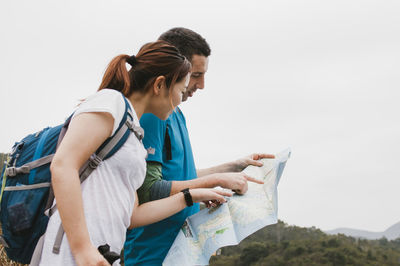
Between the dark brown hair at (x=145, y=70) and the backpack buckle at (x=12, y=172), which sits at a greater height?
the dark brown hair at (x=145, y=70)

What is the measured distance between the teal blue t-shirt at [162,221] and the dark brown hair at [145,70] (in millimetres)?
289

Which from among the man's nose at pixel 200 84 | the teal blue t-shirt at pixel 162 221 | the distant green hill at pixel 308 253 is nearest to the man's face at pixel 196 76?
the man's nose at pixel 200 84

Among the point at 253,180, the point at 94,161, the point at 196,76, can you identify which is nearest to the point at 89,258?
the point at 94,161

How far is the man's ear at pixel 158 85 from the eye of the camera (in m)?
1.62

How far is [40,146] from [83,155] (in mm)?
171

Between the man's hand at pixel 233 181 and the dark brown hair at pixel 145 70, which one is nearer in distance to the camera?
the dark brown hair at pixel 145 70

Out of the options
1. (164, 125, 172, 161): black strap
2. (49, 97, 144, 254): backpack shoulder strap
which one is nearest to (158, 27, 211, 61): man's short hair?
(164, 125, 172, 161): black strap

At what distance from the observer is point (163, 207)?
5.80 feet

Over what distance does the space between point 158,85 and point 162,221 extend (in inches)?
26.3

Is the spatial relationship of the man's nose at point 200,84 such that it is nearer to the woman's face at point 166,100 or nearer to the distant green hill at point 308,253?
the woman's face at point 166,100

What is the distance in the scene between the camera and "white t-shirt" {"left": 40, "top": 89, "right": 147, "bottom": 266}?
1285mm

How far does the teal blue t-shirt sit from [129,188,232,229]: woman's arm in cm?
19

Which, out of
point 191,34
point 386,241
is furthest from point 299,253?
point 191,34

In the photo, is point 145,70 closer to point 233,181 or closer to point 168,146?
point 168,146
